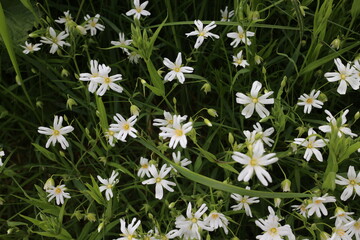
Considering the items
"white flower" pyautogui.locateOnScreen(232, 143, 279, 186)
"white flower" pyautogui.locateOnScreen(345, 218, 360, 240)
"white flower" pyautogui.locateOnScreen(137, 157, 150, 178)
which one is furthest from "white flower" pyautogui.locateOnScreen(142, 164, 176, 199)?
"white flower" pyautogui.locateOnScreen(345, 218, 360, 240)

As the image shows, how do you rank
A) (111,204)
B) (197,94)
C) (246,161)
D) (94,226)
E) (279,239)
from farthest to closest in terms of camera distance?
(197,94)
(94,226)
(111,204)
(279,239)
(246,161)

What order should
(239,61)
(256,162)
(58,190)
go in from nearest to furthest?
(256,162)
(58,190)
(239,61)

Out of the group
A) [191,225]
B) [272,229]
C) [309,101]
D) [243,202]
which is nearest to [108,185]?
[191,225]

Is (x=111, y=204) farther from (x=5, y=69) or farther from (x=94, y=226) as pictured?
(x=5, y=69)

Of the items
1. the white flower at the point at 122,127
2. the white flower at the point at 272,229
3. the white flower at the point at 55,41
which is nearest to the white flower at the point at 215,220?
the white flower at the point at 272,229

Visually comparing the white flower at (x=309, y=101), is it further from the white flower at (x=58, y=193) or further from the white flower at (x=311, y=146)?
the white flower at (x=58, y=193)

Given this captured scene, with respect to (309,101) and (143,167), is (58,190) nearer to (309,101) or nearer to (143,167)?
(143,167)

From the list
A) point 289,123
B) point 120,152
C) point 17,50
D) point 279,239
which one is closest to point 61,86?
point 17,50
